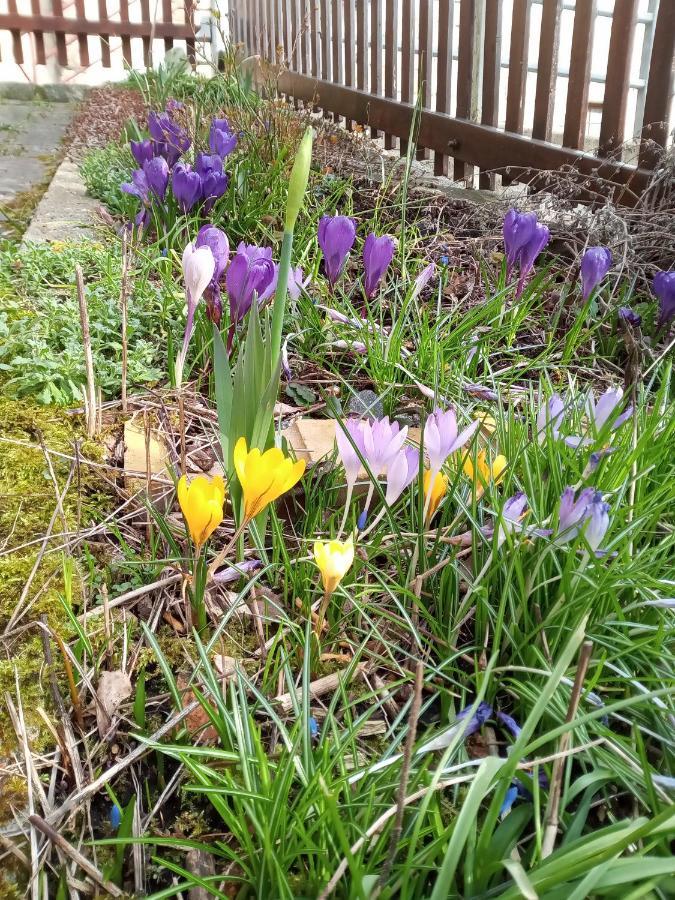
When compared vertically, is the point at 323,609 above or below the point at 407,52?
below

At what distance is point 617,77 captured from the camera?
10.4ft

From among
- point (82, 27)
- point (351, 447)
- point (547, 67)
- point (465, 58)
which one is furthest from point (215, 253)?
point (82, 27)

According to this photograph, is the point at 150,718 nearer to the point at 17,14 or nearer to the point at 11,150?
the point at 11,150

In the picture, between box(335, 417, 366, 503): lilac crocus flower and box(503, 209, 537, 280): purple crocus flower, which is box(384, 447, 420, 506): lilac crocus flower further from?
box(503, 209, 537, 280): purple crocus flower

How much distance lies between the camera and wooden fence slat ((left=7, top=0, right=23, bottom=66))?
9.04m

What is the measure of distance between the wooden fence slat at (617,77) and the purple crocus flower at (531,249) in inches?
58.8

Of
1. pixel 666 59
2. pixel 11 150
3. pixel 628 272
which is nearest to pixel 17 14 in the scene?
pixel 11 150

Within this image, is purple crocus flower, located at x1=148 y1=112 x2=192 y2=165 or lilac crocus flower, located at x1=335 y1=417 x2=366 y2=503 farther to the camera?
purple crocus flower, located at x1=148 y1=112 x2=192 y2=165

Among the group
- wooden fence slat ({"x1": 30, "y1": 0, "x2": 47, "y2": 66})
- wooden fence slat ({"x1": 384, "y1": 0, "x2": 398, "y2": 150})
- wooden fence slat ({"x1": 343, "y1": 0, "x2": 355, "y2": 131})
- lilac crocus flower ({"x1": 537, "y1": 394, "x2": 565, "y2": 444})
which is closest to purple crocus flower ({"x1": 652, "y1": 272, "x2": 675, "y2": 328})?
lilac crocus flower ({"x1": 537, "y1": 394, "x2": 565, "y2": 444})

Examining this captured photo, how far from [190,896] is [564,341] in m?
1.72

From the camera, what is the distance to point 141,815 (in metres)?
0.85

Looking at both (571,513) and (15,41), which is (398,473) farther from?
(15,41)

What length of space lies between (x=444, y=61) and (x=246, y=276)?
3428 millimetres

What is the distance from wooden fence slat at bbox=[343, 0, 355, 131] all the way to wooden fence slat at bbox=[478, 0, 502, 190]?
1799 millimetres
